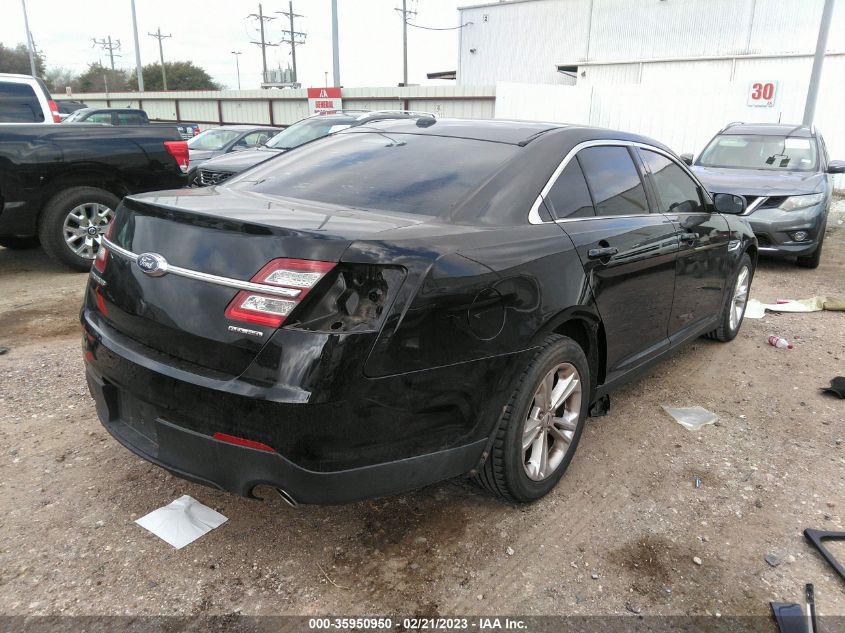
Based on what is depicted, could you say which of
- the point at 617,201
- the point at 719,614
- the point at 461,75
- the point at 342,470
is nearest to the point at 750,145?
the point at 617,201

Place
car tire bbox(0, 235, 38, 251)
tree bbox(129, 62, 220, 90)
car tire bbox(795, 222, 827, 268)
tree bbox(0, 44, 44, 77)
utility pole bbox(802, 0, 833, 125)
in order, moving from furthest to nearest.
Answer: tree bbox(129, 62, 220, 90)
tree bbox(0, 44, 44, 77)
utility pole bbox(802, 0, 833, 125)
car tire bbox(795, 222, 827, 268)
car tire bbox(0, 235, 38, 251)

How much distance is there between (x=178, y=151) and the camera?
7273mm

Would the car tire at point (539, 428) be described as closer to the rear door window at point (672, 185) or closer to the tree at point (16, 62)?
the rear door window at point (672, 185)

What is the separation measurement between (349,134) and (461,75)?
36.8 meters

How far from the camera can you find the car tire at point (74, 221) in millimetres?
6418

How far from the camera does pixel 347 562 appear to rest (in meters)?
2.53

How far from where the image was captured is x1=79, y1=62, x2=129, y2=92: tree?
82.1 meters

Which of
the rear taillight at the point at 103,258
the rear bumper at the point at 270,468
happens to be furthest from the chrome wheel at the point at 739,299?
the rear taillight at the point at 103,258

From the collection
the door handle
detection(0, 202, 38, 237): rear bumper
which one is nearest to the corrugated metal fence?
detection(0, 202, 38, 237): rear bumper

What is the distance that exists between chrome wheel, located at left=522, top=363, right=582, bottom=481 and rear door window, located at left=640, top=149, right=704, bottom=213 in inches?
57.8

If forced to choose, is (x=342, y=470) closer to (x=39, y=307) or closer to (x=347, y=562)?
(x=347, y=562)

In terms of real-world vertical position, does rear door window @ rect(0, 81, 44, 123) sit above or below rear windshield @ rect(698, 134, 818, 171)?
above

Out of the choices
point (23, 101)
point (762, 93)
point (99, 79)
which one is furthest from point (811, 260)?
point (99, 79)

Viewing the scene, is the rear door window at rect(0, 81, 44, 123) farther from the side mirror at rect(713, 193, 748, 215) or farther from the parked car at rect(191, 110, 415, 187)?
the side mirror at rect(713, 193, 748, 215)
